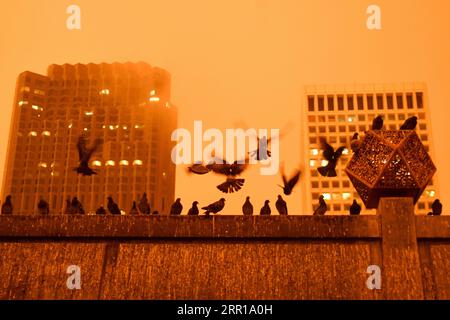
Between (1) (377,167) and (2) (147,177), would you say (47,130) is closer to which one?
(2) (147,177)

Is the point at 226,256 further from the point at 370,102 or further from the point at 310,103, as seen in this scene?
the point at 370,102

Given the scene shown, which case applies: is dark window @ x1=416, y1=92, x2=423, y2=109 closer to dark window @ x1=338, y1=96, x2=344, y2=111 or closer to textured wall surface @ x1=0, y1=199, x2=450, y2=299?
dark window @ x1=338, y1=96, x2=344, y2=111

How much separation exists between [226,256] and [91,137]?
62.5 meters

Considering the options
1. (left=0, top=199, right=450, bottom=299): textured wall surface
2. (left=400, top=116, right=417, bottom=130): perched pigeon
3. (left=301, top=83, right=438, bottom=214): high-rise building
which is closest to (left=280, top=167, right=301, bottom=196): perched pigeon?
(left=400, top=116, right=417, bottom=130): perched pigeon

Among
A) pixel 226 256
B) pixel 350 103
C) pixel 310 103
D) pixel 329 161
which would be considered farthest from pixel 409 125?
pixel 350 103

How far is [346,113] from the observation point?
254 ft

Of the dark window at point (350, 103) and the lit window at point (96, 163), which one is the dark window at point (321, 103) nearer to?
the dark window at point (350, 103)

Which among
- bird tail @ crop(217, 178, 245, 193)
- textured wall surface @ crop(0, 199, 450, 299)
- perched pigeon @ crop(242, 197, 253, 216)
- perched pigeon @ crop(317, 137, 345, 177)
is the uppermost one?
perched pigeon @ crop(317, 137, 345, 177)

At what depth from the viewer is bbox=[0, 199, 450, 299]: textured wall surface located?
635 cm

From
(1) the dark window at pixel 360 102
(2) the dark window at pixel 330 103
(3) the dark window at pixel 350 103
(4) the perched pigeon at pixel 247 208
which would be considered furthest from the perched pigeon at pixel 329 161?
(1) the dark window at pixel 360 102

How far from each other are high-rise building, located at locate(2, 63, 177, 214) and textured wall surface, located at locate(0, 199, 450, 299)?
57454 millimetres

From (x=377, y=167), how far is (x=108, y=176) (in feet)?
199

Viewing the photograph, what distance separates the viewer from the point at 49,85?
70.1 meters

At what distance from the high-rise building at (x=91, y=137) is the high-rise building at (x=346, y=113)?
59.2 feet
